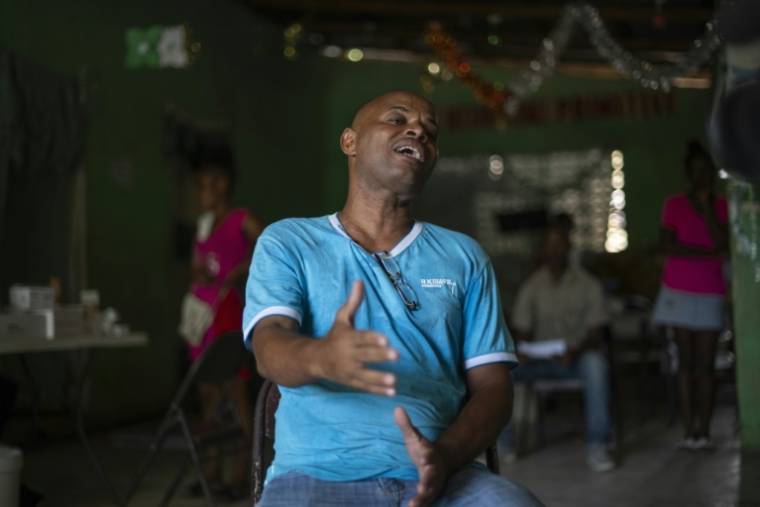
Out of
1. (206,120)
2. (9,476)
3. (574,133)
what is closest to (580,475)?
(9,476)

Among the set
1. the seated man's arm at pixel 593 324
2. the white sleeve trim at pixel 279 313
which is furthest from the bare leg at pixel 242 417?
the white sleeve trim at pixel 279 313

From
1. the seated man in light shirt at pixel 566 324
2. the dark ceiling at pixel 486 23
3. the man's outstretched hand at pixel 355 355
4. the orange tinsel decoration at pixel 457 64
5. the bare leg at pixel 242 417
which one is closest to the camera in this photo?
the man's outstretched hand at pixel 355 355

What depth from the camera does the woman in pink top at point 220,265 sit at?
545 cm

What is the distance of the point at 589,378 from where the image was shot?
641 cm

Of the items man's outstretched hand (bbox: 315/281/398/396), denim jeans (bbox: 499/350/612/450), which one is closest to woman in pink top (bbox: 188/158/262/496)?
denim jeans (bbox: 499/350/612/450)

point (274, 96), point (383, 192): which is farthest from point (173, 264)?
point (383, 192)

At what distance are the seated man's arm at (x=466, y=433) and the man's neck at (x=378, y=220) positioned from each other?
1.21ft

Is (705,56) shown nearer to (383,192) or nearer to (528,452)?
(528,452)

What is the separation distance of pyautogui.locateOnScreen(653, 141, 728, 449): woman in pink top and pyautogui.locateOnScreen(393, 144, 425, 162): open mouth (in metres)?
4.49

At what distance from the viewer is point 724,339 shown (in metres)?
8.92

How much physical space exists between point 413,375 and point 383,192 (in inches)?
18.9

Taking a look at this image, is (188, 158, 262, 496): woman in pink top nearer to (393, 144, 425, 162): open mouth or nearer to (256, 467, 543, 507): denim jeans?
(393, 144, 425, 162): open mouth

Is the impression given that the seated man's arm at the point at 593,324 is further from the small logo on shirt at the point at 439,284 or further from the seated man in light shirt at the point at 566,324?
the small logo on shirt at the point at 439,284

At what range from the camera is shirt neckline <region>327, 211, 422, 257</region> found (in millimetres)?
2441
